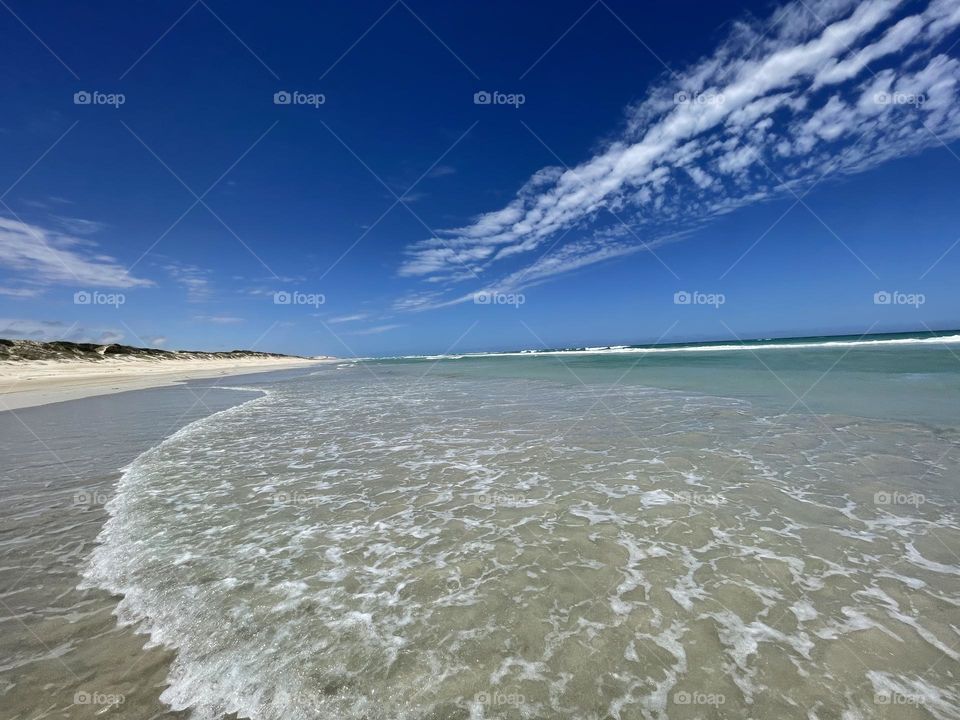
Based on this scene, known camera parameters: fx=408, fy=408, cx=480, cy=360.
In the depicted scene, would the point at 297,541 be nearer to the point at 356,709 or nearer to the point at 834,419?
the point at 356,709

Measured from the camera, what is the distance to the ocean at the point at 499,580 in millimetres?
3160

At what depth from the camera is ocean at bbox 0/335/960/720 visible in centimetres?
316

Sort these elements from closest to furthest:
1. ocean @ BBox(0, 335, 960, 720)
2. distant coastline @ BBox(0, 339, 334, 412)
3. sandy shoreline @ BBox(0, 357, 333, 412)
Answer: ocean @ BBox(0, 335, 960, 720), sandy shoreline @ BBox(0, 357, 333, 412), distant coastline @ BBox(0, 339, 334, 412)

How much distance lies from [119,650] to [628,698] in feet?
14.3

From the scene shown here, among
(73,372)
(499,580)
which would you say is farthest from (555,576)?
(73,372)

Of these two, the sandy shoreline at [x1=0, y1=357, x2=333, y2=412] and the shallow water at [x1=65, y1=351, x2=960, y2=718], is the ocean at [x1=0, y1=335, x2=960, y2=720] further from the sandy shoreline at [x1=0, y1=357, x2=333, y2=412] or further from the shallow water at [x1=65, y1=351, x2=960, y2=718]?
the sandy shoreline at [x1=0, y1=357, x2=333, y2=412]

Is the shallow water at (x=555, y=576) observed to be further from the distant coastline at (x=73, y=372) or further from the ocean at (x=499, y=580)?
the distant coastline at (x=73, y=372)

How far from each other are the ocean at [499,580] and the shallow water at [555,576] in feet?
0.09

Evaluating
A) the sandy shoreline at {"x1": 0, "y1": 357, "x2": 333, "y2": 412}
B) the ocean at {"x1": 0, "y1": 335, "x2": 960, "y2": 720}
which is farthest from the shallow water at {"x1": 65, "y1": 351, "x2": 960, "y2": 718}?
the sandy shoreline at {"x1": 0, "y1": 357, "x2": 333, "y2": 412}

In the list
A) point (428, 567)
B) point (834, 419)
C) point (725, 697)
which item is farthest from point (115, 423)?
point (834, 419)

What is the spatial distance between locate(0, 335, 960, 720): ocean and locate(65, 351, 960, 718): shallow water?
0.03 m

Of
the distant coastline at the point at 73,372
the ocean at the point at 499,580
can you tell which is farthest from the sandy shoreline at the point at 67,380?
the ocean at the point at 499,580

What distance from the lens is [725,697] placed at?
10.1ft

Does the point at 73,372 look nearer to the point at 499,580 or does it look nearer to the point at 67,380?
the point at 67,380
